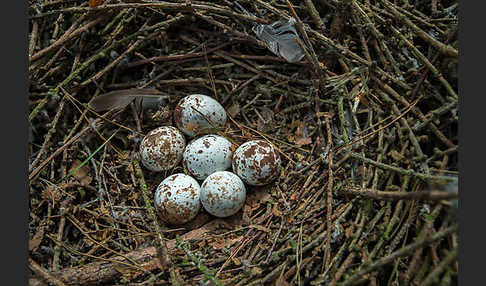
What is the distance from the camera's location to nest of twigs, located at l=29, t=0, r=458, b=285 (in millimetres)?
1456

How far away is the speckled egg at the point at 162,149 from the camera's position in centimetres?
191

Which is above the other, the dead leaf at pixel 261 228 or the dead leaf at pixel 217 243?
the dead leaf at pixel 261 228

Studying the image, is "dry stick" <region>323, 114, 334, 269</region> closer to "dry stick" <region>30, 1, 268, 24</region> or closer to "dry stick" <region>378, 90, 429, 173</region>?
"dry stick" <region>378, 90, 429, 173</region>

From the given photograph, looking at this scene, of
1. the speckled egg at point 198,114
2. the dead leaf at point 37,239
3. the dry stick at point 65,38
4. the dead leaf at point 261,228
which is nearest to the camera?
the dead leaf at point 37,239

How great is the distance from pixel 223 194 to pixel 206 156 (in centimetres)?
26

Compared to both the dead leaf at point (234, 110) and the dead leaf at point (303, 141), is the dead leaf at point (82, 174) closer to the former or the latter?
the dead leaf at point (234, 110)

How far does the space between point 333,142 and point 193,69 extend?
0.98 meters

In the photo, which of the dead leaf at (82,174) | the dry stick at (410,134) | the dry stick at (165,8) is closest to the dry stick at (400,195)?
the dry stick at (410,134)

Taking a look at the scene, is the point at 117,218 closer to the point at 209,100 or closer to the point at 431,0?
the point at 209,100

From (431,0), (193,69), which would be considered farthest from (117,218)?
(431,0)

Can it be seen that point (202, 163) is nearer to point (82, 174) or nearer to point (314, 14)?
point (82, 174)

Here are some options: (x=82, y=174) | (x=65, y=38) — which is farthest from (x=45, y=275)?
(x=65, y=38)

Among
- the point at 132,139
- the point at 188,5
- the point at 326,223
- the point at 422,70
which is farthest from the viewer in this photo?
the point at 132,139

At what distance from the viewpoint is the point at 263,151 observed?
1.82 m
